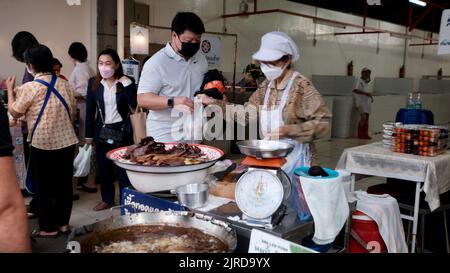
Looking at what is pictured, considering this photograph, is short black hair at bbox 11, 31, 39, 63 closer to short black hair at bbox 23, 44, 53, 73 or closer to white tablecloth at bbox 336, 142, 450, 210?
short black hair at bbox 23, 44, 53, 73

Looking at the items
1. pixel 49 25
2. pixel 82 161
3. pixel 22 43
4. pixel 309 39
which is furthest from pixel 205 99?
pixel 309 39

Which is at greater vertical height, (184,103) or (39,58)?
(39,58)

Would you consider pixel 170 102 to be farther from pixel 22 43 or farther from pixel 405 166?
pixel 22 43

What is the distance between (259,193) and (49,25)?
620 cm

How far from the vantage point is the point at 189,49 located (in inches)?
99.3

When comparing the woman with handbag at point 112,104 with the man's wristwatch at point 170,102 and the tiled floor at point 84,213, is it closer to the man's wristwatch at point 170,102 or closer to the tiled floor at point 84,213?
the tiled floor at point 84,213

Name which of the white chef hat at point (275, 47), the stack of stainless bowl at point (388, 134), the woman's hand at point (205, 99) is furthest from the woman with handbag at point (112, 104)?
the stack of stainless bowl at point (388, 134)

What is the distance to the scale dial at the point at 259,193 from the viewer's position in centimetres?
149

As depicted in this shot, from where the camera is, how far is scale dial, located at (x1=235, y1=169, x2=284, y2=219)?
58.6 inches

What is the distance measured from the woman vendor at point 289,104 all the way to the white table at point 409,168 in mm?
1027

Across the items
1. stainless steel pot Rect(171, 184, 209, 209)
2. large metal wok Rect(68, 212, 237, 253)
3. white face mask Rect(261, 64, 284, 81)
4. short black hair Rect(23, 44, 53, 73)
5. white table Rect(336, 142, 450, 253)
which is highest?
short black hair Rect(23, 44, 53, 73)

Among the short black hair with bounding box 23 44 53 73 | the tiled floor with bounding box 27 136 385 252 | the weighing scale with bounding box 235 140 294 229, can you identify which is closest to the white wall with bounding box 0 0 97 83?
the tiled floor with bounding box 27 136 385 252

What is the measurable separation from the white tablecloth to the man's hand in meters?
1.84

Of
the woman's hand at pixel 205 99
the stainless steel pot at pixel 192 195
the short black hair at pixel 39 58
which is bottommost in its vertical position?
Result: the stainless steel pot at pixel 192 195
